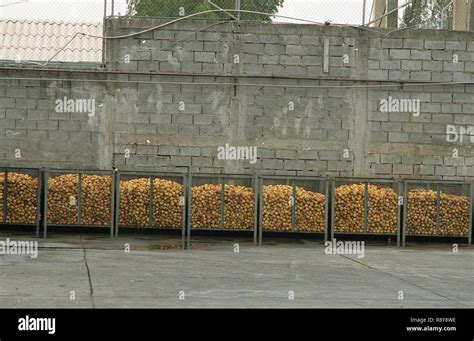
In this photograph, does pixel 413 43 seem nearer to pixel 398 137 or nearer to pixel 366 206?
pixel 398 137

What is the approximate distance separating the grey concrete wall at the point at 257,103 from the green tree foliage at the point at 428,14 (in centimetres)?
131

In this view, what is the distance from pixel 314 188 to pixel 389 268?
5056 millimetres

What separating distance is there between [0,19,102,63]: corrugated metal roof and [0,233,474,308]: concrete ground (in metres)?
3.88

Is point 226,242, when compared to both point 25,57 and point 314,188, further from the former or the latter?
point 25,57

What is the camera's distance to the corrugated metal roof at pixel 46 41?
20188 millimetres

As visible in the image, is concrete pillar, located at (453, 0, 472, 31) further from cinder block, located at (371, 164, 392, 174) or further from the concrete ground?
the concrete ground

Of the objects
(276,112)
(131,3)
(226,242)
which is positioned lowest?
(226,242)

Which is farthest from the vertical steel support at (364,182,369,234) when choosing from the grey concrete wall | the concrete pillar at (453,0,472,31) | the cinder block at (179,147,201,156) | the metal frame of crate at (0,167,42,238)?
the metal frame of crate at (0,167,42,238)

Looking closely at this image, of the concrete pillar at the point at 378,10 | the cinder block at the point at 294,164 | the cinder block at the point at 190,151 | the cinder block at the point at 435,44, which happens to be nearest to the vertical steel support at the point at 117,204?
the cinder block at the point at 190,151

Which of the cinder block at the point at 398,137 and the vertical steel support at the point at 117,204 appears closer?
the vertical steel support at the point at 117,204

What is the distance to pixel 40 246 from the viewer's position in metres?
16.7

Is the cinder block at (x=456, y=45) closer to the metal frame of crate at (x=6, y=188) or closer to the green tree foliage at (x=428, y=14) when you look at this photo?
the green tree foliage at (x=428, y=14)

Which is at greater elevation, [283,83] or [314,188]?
[283,83]
